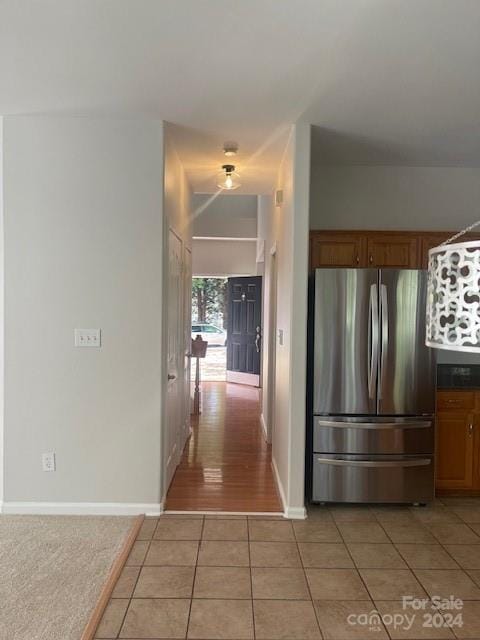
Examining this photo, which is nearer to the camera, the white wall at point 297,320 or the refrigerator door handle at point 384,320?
the white wall at point 297,320

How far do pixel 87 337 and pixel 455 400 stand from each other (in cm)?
274

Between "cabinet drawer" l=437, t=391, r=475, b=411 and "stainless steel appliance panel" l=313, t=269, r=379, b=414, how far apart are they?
62 centimetres

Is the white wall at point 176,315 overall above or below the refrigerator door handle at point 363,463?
above

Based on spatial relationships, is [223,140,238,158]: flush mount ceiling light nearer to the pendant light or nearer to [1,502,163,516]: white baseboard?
the pendant light

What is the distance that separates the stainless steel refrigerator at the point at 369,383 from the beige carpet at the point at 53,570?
4.93ft

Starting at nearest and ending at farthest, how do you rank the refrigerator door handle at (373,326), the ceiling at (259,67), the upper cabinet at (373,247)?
the ceiling at (259,67) → the refrigerator door handle at (373,326) → the upper cabinet at (373,247)

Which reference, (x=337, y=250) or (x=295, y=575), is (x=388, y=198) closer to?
(x=337, y=250)

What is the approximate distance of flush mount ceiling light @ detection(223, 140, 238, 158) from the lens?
11.4 ft

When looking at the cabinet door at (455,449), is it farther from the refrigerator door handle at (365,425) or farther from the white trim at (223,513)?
the white trim at (223,513)

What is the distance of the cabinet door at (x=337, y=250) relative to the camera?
3.87m

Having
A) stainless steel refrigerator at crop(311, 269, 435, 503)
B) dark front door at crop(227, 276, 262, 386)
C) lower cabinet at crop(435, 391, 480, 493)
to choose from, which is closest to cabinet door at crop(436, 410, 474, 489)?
lower cabinet at crop(435, 391, 480, 493)

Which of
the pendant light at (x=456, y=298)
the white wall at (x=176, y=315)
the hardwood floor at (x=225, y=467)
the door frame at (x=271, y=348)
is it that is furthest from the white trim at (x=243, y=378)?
the pendant light at (x=456, y=298)

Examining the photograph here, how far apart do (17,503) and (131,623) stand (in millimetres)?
1479

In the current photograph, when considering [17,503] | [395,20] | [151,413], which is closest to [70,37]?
[395,20]
